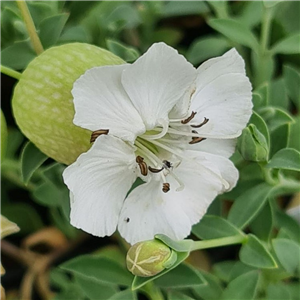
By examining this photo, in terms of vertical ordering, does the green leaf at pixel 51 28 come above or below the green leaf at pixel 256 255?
above

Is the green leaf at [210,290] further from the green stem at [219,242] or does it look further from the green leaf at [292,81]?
the green leaf at [292,81]

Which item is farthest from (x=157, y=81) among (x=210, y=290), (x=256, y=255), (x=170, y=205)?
(x=210, y=290)

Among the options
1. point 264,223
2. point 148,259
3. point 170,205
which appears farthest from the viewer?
point 264,223

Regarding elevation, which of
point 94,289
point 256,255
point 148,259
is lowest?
point 94,289

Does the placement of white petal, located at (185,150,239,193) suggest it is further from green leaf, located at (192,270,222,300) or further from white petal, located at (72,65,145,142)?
green leaf, located at (192,270,222,300)

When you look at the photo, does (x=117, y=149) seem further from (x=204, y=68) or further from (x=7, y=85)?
(x=7, y=85)

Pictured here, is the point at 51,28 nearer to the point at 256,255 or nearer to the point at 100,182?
the point at 100,182

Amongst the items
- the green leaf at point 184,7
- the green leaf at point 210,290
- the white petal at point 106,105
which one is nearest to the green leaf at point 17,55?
the white petal at point 106,105
